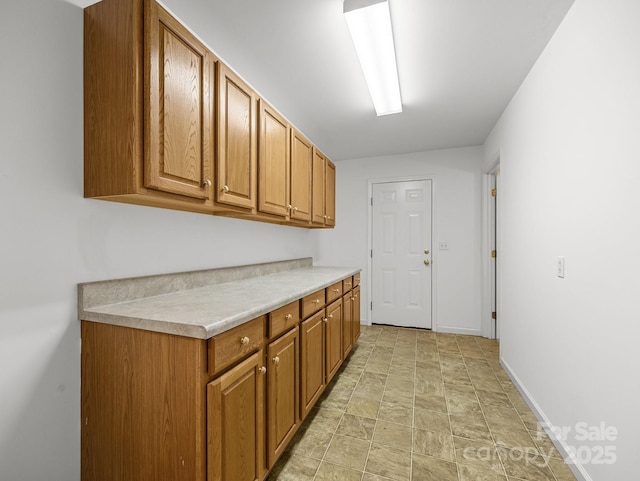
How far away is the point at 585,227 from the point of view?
1.42 meters

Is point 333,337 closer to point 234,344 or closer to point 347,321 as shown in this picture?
point 347,321

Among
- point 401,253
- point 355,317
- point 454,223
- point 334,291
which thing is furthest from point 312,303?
point 454,223

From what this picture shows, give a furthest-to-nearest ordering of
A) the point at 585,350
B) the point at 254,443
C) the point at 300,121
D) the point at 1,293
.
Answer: the point at 300,121 → the point at 585,350 → the point at 254,443 → the point at 1,293

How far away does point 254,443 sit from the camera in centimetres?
124

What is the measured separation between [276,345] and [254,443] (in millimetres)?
412

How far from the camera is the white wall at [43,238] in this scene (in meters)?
1.01

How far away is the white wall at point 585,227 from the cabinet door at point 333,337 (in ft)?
4.69

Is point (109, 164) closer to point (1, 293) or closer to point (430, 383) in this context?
point (1, 293)

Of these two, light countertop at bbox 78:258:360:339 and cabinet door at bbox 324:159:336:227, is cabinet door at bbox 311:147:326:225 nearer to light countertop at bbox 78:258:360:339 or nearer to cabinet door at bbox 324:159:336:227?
cabinet door at bbox 324:159:336:227

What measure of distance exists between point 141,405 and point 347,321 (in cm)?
192

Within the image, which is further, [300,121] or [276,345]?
[300,121]

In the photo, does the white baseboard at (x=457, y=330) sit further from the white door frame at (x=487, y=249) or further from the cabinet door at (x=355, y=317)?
the cabinet door at (x=355, y=317)

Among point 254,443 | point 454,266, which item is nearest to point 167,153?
point 254,443

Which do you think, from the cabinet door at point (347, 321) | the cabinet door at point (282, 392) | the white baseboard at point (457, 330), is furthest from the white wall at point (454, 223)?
the cabinet door at point (282, 392)
